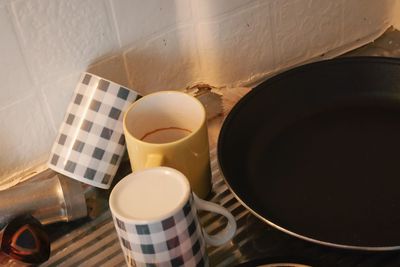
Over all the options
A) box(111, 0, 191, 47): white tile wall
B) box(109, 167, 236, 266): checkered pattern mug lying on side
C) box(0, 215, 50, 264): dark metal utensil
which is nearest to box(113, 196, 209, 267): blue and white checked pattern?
box(109, 167, 236, 266): checkered pattern mug lying on side

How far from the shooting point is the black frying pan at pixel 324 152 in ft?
1.87

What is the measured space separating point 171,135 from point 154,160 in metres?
0.09

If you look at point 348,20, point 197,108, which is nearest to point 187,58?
point 197,108

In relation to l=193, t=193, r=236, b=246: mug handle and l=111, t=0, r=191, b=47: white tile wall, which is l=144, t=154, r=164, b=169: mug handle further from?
l=111, t=0, r=191, b=47: white tile wall

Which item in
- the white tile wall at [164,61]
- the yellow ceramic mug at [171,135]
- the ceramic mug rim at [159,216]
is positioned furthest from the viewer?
the white tile wall at [164,61]

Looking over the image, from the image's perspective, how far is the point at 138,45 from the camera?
70cm

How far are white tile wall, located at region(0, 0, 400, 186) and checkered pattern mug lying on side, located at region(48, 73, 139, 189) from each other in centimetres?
5

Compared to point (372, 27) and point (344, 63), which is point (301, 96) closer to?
point (344, 63)

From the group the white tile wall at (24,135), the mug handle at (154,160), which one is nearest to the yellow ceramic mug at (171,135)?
the mug handle at (154,160)

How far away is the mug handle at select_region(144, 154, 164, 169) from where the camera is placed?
22.4 inches

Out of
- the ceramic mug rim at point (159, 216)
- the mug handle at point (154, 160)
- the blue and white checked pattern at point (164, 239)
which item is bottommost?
the blue and white checked pattern at point (164, 239)

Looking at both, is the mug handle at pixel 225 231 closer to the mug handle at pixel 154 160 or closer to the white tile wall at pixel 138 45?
the mug handle at pixel 154 160

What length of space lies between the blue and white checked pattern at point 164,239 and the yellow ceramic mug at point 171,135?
0.08 m

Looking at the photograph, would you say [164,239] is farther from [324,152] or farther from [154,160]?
[324,152]
